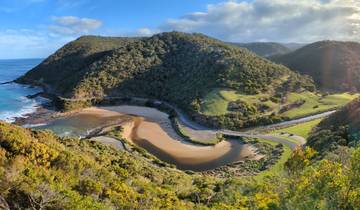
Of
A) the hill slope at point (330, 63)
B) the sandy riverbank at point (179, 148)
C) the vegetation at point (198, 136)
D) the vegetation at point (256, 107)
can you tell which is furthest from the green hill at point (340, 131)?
the hill slope at point (330, 63)

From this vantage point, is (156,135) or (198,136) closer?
(198,136)

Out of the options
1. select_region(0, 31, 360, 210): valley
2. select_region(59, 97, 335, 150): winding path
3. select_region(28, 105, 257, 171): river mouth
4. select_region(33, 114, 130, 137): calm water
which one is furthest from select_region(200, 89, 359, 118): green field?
select_region(33, 114, 130, 137): calm water

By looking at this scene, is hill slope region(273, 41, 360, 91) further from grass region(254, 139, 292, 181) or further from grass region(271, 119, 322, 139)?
grass region(254, 139, 292, 181)

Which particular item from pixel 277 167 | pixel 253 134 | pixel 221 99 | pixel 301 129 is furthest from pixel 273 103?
pixel 277 167

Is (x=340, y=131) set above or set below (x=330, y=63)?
below

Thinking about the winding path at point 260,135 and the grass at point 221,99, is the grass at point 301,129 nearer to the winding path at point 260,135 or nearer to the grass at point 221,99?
the winding path at point 260,135

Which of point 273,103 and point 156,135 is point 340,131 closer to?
point 156,135

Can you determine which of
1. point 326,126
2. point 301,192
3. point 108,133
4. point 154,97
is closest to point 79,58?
point 154,97
